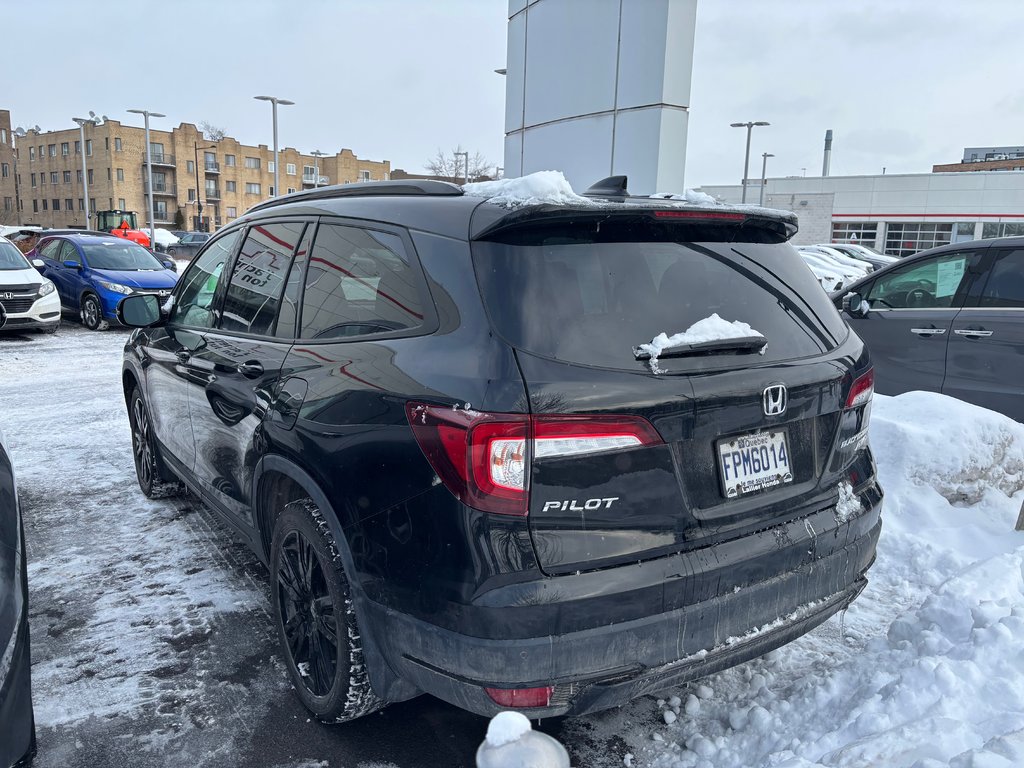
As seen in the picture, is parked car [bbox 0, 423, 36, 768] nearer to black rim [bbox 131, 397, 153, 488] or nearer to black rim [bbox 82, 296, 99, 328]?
black rim [bbox 131, 397, 153, 488]

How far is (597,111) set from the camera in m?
10.5

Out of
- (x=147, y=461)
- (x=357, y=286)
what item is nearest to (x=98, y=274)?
(x=147, y=461)

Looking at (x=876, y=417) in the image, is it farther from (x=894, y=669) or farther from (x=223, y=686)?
(x=223, y=686)

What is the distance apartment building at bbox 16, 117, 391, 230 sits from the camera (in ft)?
235

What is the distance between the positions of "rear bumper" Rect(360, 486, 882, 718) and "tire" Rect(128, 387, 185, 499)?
2.94 m

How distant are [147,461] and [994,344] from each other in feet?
19.7

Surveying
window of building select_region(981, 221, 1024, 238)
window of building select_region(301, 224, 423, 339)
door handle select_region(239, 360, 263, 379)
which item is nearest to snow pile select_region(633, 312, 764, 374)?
window of building select_region(301, 224, 423, 339)

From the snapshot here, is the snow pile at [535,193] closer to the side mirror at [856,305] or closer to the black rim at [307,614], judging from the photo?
the black rim at [307,614]

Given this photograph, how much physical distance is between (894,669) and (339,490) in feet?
6.92

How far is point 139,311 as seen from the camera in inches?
160

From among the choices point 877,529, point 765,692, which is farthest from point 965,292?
point 765,692

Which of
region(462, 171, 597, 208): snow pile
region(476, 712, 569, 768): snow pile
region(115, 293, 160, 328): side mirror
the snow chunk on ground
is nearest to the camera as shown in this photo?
region(476, 712, 569, 768): snow pile

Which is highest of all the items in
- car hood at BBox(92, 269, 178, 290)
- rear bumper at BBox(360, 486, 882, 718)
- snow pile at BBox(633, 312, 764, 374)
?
snow pile at BBox(633, 312, 764, 374)

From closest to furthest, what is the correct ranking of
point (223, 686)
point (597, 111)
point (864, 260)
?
point (223, 686) < point (597, 111) < point (864, 260)
